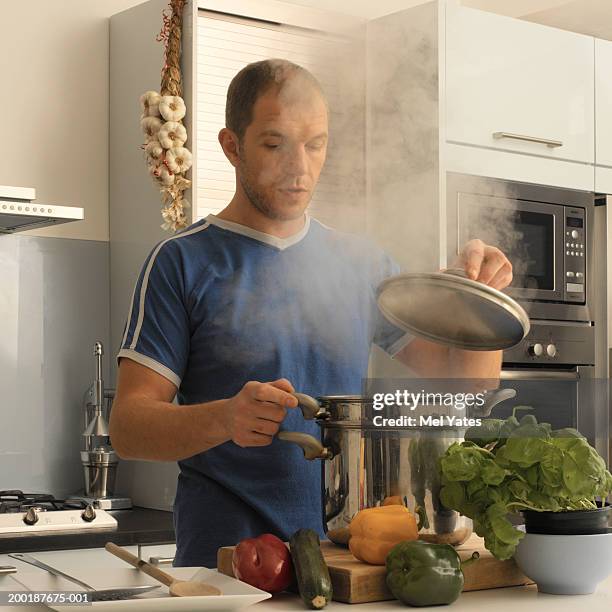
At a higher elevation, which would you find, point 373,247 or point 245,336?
point 373,247

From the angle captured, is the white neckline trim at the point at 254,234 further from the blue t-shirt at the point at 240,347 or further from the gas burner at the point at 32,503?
the gas burner at the point at 32,503

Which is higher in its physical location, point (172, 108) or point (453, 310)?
point (172, 108)

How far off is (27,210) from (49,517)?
62 cm

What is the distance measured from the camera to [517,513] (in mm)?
1314


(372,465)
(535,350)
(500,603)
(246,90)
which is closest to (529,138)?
(535,350)

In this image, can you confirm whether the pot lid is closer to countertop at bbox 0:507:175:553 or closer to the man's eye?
the man's eye

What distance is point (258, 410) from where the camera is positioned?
1.29 meters

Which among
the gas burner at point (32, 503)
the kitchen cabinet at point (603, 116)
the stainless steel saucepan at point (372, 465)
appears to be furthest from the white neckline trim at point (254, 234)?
the kitchen cabinet at point (603, 116)

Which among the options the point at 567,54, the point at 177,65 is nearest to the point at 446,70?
the point at 567,54

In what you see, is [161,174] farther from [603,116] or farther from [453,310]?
[603,116]

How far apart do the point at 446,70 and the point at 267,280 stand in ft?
3.56

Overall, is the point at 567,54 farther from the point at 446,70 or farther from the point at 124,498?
the point at 124,498

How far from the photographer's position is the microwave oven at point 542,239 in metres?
2.75

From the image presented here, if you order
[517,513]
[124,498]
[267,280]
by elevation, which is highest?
[267,280]
